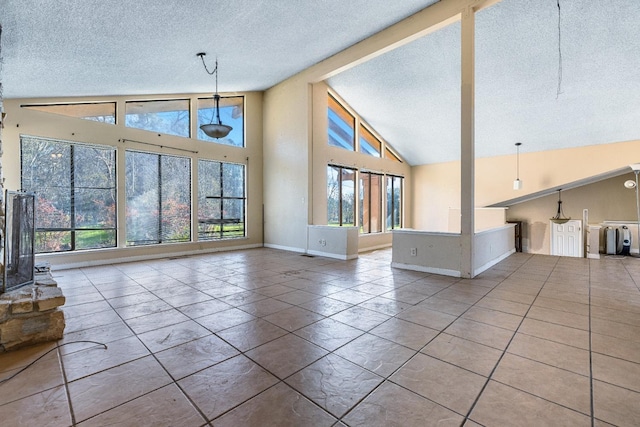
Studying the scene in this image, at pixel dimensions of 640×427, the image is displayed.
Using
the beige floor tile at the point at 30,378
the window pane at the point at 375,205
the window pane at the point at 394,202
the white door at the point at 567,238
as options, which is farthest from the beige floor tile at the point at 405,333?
the white door at the point at 567,238

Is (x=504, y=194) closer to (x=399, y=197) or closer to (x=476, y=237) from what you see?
(x=399, y=197)

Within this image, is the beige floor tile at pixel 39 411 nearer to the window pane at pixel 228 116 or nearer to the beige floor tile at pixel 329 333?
the beige floor tile at pixel 329 333

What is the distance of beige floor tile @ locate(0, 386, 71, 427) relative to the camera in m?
1.48

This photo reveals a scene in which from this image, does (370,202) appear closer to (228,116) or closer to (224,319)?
(228,116)

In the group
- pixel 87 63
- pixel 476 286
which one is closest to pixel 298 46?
pixel 87 63

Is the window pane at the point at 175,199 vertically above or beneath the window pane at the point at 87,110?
beneath

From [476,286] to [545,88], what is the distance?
4421 millimetres

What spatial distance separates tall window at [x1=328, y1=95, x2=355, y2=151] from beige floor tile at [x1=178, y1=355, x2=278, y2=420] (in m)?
6.65

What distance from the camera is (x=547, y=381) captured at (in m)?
1.83

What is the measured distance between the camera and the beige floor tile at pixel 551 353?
79.6 inches

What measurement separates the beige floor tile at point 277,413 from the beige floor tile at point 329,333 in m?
0.67

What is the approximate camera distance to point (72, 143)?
552 centimetres

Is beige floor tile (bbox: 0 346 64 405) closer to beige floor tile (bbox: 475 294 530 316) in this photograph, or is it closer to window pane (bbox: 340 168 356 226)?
beige floor tile (bbox: 475 294 530 316)

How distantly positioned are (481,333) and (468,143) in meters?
3.06
